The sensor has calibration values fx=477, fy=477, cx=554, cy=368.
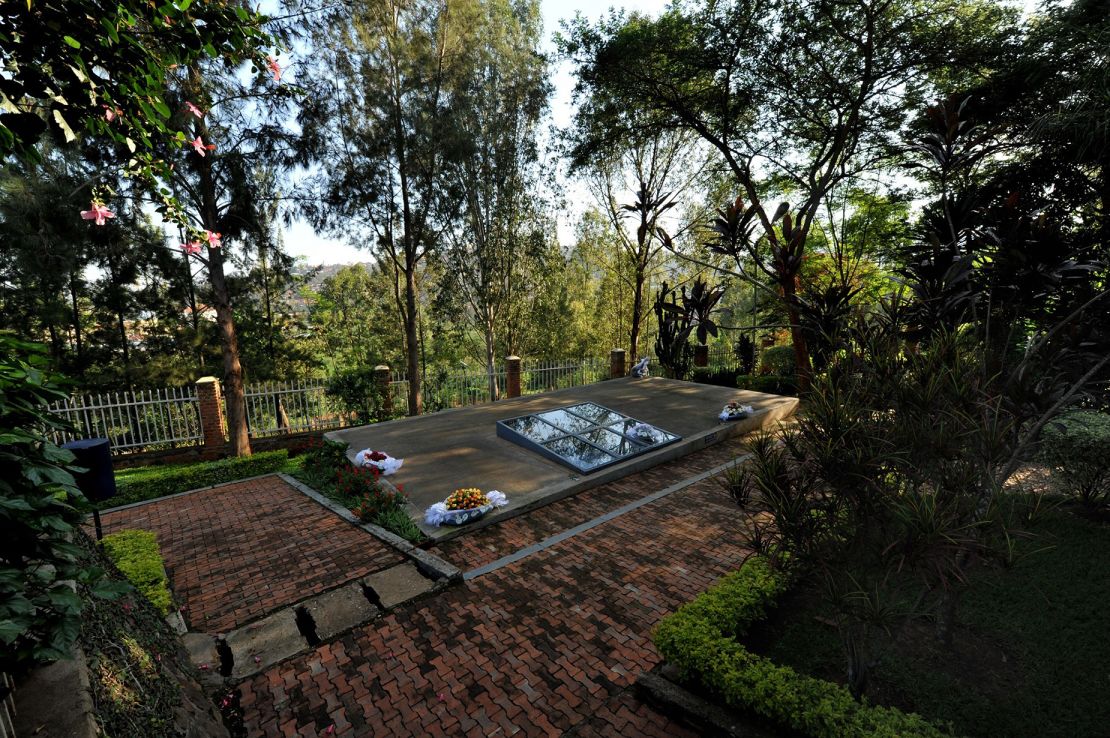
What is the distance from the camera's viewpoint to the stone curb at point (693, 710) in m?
3.18

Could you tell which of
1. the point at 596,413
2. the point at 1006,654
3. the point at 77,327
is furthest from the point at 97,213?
the point at 77,327

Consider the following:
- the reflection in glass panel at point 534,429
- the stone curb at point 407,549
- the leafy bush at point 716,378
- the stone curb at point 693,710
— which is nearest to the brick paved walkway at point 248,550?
the stone curb at point 407,549

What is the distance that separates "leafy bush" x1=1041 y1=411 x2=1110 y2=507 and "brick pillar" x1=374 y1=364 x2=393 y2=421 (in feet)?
40.6

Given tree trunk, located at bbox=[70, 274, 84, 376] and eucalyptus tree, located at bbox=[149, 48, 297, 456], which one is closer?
eucalyptus tree, located at bbox=[149, 48, 297, 456]

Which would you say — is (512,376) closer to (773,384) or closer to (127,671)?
(773,384)

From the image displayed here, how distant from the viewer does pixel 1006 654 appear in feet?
12.2

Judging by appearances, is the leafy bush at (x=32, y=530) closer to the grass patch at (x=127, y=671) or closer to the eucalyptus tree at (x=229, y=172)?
the grass patch at (x=127, y=671)

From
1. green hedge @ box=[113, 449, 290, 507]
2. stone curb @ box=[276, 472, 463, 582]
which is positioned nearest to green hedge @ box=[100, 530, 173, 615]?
stone curb @ box=[276, 472, 463, 582]

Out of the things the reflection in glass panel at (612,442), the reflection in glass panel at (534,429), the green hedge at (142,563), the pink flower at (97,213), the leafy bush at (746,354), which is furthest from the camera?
the leafy bush at (746,354)

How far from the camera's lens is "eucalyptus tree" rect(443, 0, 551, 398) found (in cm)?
1462

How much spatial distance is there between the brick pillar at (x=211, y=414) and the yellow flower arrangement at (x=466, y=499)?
23.8 ft

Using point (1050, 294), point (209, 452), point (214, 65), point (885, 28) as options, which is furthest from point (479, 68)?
point (1050, 294)

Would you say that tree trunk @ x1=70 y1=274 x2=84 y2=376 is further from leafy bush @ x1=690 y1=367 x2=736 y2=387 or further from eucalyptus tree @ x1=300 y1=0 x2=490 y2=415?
leafy bush @ x1=690 y1=367 x2=736 y2=387

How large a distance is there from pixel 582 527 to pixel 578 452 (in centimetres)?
241
